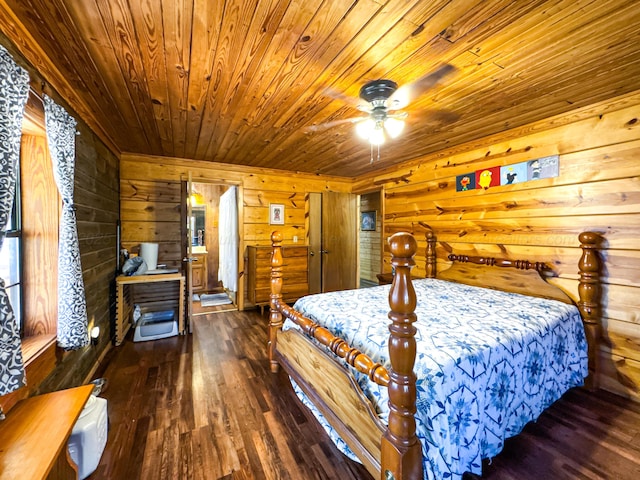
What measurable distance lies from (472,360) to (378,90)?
1789mm

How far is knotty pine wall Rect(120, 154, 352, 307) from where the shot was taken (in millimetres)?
3738

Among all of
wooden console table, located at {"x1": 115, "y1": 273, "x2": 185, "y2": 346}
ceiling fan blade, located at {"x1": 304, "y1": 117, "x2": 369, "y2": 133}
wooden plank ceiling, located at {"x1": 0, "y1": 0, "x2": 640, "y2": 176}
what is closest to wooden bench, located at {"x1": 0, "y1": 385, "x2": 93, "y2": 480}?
wooden plank ceiling, located at {"x1": 0, "y1": 0, "x2": 640, "y2": 176}

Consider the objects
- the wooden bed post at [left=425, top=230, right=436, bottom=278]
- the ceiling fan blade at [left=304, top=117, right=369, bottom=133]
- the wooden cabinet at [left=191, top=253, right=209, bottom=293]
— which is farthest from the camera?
the wooden cabinet at [left=191, top=253, right=209, bottom=293]

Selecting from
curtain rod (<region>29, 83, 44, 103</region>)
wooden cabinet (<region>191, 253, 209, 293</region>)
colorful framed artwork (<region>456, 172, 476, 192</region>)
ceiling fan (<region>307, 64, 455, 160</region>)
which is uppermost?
ceiling fan (<region>307, 64, 455, 160</region>)

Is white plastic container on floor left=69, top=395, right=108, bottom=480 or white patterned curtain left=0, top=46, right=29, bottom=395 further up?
white patterned curtain left=0, top=46, right=29, bottom=395

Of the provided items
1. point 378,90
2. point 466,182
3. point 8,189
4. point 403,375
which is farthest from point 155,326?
point 466,182

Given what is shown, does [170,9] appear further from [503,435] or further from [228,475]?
[503,435]

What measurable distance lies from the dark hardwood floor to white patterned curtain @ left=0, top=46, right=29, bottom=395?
29.9 inches

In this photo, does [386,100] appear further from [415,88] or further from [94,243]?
[94,243]

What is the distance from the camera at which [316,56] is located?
5.30 feet

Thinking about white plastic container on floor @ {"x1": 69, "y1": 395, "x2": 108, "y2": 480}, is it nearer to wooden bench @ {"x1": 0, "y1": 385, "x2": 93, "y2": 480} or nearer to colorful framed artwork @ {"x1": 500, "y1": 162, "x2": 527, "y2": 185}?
wooden bench @ {"x1": 0, "y1": 385, "x2": 93, "y2": 480}

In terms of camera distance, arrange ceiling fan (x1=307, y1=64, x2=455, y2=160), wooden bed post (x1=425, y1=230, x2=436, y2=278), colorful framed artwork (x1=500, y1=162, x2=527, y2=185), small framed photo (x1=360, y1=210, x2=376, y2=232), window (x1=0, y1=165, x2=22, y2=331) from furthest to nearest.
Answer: small framed photo (x1=360, y1=210, x2=376, y2=232) < wooden bed post (x1=425, y1=230, x2=436, y2=278) < colorful framed artwork (x1=500, y1=162, x2=527, y2=185) < ceiling fan (x1=307, y1=64, x2=455, y2=160) < window (x1=0, y1=165, x2=22, y2=331)

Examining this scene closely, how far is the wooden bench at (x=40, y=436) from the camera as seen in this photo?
37.3 inches

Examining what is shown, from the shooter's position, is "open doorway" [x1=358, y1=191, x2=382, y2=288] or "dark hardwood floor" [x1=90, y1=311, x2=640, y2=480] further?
"open doorway" [x1=358, y1=191, x2=382, y2=288]
